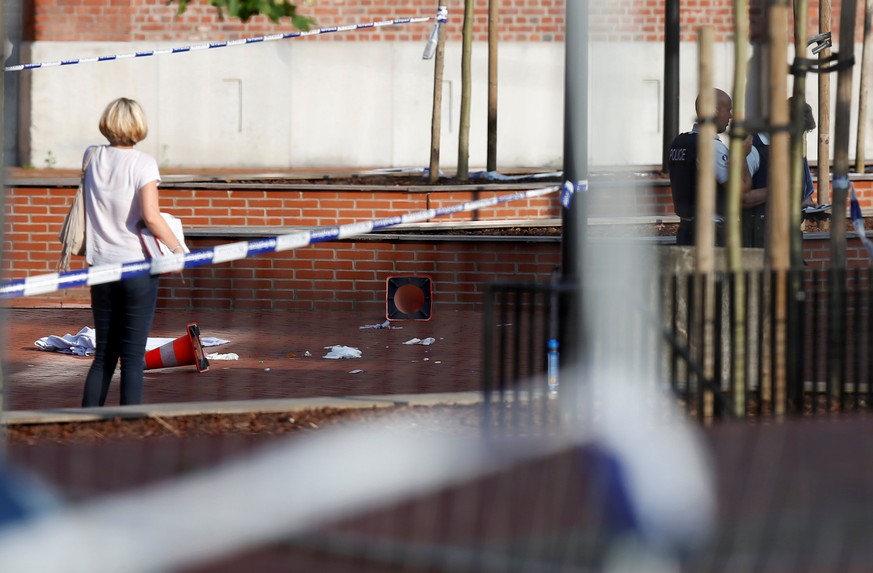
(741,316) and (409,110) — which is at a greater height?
(409,110)

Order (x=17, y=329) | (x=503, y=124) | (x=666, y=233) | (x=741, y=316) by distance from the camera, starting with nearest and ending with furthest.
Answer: (x=741, y=316) < (x=17, y=329) < (x=666, y=233) < (x=503, y=124)

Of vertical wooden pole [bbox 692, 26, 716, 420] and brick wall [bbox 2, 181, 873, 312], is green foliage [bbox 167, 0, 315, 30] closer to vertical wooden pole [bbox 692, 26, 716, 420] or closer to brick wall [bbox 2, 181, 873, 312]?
vertical wooden pole [bbox 692, 26, 716, 420]

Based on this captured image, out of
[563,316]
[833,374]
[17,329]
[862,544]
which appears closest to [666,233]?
[17,329]

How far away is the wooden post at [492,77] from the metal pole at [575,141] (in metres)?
9.64

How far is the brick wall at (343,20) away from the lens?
76.3 feet

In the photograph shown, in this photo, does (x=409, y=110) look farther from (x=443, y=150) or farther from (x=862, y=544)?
(x=862, y=544)

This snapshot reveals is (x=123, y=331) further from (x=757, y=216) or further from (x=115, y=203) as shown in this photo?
(x=757, y=216)

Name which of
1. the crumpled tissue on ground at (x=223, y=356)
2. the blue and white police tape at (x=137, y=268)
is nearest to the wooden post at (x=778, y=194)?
the blue and white police tape at (x=137, y=268)

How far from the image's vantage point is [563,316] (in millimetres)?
5629

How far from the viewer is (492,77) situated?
1728cm

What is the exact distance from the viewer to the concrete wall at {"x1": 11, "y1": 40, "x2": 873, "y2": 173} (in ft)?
77.0

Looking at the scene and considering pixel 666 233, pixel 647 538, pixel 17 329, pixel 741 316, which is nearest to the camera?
pixel 647 538

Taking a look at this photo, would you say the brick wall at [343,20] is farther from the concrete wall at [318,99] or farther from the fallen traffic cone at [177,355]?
the fallen traffic cone at [177,355]

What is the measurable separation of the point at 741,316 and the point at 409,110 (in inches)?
696
